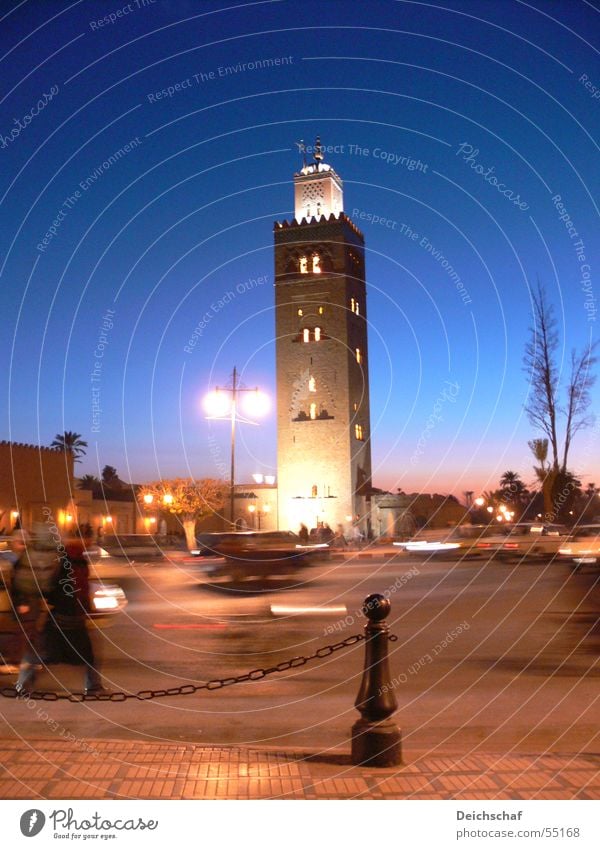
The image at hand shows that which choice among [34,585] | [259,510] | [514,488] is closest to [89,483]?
[259,510]

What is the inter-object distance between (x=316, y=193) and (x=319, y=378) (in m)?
16.4

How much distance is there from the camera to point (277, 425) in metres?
60.9

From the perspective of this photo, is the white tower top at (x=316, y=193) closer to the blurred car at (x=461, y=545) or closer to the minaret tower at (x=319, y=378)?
the minaret tower at (x=319, y=378)

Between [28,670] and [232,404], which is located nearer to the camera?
[28,670]

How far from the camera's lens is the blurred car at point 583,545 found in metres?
19.1

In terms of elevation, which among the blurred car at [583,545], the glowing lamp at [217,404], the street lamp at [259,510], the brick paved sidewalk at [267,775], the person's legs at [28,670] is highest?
the glowing lamp at [217,404]

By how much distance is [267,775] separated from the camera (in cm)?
507

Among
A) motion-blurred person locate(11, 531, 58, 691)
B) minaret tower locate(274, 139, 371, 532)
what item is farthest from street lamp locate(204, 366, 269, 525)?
minaret tower locate(274, 139, 371, 532)

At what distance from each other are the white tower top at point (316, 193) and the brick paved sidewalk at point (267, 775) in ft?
204

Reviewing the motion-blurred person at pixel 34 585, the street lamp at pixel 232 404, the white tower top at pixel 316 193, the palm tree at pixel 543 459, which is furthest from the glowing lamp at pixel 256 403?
the white tower top at pixel 316 193

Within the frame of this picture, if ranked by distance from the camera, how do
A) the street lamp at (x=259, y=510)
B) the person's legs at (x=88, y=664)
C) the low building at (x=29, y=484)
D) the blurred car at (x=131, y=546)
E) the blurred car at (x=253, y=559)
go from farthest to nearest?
the street lamp at (x=259, y=510)
the blurred car at (x=131, y=546)
the low building at (x=29, y=484)
the blurred car at (x=253, y=559)
the person's legs at (x=88, y=664)

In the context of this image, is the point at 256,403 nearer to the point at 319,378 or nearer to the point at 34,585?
the point at 34,585
